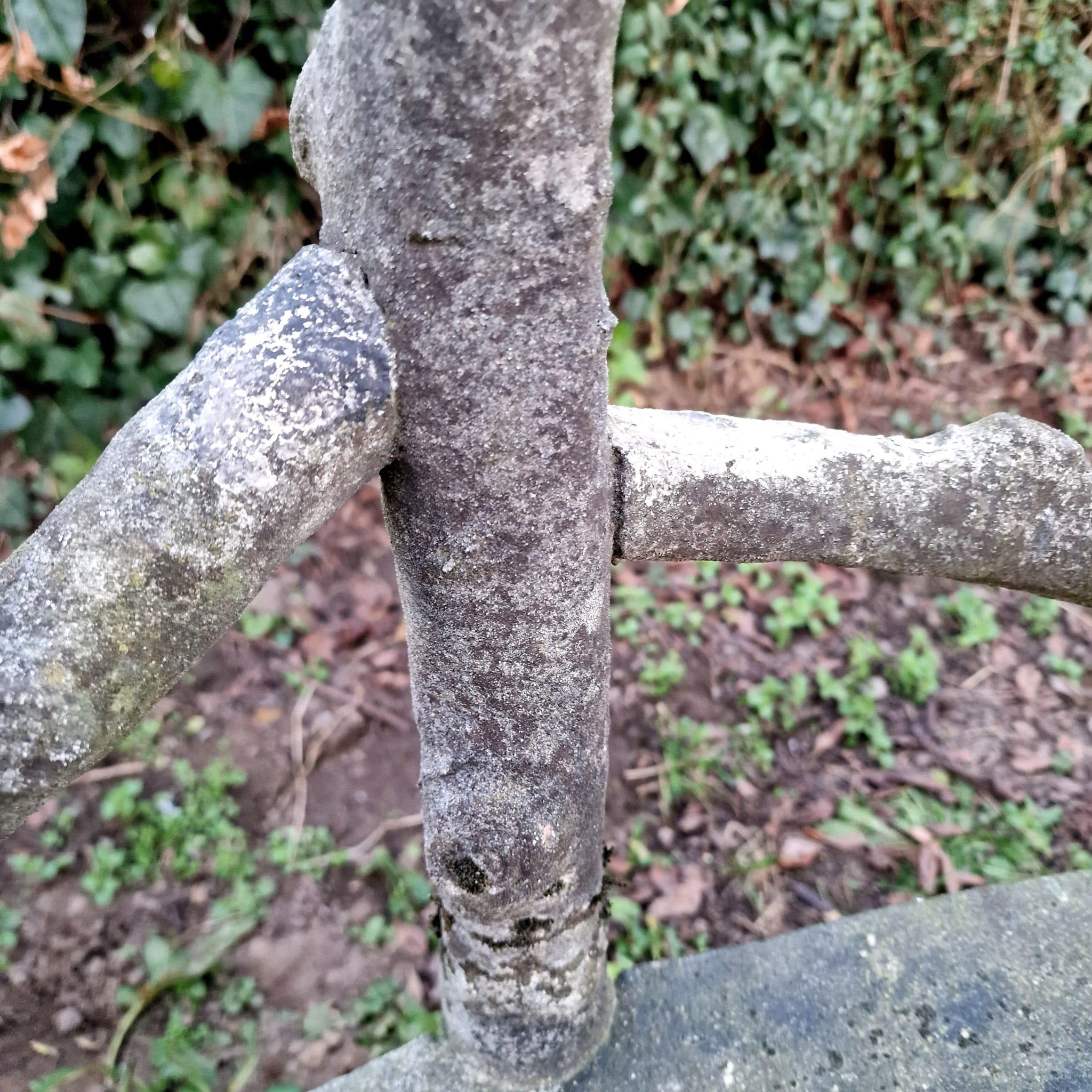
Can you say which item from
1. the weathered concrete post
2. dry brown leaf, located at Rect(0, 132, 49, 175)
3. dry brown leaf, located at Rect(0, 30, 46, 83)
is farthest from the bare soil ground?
dry brown leaf, located at Rect(0, 30, 46, 83)

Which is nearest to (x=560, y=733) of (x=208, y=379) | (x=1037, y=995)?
(x=208, y=379)

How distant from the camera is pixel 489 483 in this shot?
0.70 m

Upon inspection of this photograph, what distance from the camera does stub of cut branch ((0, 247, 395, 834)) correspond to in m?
0.58

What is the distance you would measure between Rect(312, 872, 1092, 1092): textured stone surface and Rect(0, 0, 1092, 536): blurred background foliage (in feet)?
5.86

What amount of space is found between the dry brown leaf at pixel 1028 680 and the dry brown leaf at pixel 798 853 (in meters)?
0.83

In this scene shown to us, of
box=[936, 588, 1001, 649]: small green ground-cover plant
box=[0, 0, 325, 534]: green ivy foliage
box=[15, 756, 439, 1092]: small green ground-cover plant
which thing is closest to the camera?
box=[15, 756, 439, 1092]: small green ground-cover plant

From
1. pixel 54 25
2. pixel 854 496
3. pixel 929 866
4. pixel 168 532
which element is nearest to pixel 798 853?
pixel 929 866

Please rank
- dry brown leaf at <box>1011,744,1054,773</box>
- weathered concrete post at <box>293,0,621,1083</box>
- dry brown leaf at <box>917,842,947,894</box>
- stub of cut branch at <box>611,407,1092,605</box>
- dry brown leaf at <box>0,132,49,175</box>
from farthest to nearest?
dry brown leaf at <box>1011,744,1054,773</box> < dry brown leaf at <box>917,842,947,894</box> < dry brown leaf at <box>0,132,49,175</box> < stub of cut branch at <box>611,407,1092,605</box> < weathered concrete post at <box>293,0,621,1083</box>

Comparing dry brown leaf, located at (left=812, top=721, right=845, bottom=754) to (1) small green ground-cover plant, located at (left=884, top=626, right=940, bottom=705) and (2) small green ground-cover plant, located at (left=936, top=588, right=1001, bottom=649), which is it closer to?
(1) small green ground-cover plant, located at (left=884, top=626, right=940, bottom=705)

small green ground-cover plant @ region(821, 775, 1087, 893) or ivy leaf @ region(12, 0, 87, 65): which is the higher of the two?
ivy leaf @ region(12, 0, 87, 65)

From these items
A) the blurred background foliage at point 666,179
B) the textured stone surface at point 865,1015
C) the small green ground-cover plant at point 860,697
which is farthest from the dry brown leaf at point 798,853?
the blurred background foliage at point 666,179

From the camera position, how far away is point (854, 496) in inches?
33.4

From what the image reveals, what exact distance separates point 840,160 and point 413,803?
2.50 metres

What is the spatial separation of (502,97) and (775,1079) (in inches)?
42.9
